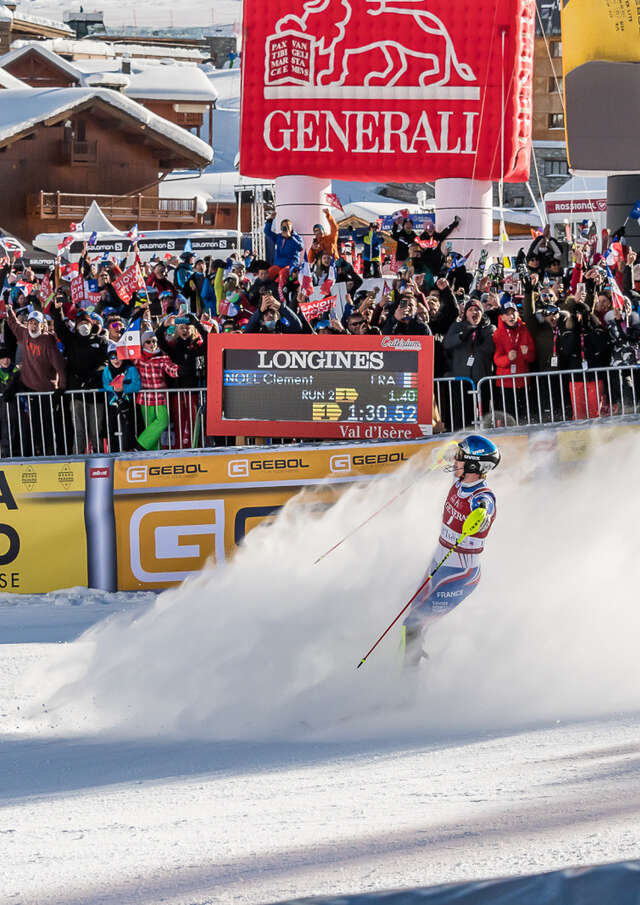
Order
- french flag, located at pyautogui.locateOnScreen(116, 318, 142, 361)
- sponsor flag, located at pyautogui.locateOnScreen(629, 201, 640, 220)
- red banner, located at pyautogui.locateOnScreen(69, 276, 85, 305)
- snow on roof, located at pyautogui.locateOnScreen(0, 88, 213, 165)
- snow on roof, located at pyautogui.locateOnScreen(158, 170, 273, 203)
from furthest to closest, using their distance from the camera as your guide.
Answer: snow on roof, located at pyautogui.locateOnScreen(158, 170, 273, 203), snow on roof, located at pyautogui.locateOnScreen(0, 88, 213, 165), red banner, located at pyautogui.locateOnScreen(69, 276, 85, 305), sponsor flag, located at pyautogui.locateOnScreen(629, 201, 640, 220), french flag, located at pyautogui.locateOnScreen(116, 318, 142, 361)

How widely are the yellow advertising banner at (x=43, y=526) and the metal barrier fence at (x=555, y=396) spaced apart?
386 cm

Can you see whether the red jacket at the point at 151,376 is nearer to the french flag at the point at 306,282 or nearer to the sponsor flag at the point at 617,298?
the french flag at the point at 306,282

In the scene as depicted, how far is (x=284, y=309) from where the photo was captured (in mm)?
11508

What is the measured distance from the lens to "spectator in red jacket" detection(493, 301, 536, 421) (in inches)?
424

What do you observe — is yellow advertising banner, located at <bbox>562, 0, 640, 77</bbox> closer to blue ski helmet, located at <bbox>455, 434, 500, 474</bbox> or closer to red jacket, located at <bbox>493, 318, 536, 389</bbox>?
red jacket, located at <bbox>493, 318, 536, 389</bbox>

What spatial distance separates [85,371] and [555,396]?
4.55 metres

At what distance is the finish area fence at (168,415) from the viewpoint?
10727 millimetres

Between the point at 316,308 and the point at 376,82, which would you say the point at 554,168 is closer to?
the point at 376,82

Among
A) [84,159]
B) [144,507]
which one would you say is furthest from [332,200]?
[84,159]

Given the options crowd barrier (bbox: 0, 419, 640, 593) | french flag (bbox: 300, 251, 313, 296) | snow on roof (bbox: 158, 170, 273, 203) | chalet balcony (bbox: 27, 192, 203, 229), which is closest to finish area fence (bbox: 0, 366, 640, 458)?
crowd barrier (bbox: 0, 419, 640, 593)

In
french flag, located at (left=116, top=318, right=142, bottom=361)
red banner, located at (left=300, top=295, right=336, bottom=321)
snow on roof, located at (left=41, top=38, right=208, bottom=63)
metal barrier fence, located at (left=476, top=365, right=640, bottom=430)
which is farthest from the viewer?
snow on roof, located at (left=41, top=38, right=208, bottom=63)

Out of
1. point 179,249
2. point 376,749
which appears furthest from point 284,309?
point 179,249

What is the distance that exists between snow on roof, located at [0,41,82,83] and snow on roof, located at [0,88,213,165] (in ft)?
33.9

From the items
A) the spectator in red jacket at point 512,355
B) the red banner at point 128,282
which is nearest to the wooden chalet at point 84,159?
the red banner at point 128,282
